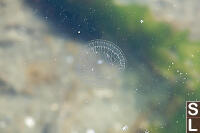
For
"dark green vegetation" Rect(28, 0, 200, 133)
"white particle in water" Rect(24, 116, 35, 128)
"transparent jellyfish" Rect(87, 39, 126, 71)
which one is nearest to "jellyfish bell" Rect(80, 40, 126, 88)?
"transparent jellyfish" Rect(87, 39, 126, 71)

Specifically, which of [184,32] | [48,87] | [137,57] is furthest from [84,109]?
[184,32]

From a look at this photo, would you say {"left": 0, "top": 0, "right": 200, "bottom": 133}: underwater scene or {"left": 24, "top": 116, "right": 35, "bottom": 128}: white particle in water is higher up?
{"left": 0, "top": 0, "right": 200, "bottom": 133}: underwater scene

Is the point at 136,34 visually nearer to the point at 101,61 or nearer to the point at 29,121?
the point at 101,61

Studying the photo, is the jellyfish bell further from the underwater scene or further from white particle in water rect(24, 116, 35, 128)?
white particle in water rect(24, 116, 35, 128)

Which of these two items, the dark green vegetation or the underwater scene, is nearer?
the underwater scene

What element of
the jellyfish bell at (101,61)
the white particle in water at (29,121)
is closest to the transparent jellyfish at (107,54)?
the jellyfish bell at (101,61)

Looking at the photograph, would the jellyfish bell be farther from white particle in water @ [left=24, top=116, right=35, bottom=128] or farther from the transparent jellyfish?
white particle in water @ [left=24, top=116, right=35, bottom=128]

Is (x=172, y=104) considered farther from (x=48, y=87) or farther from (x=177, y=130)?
(x=48, y=87)
